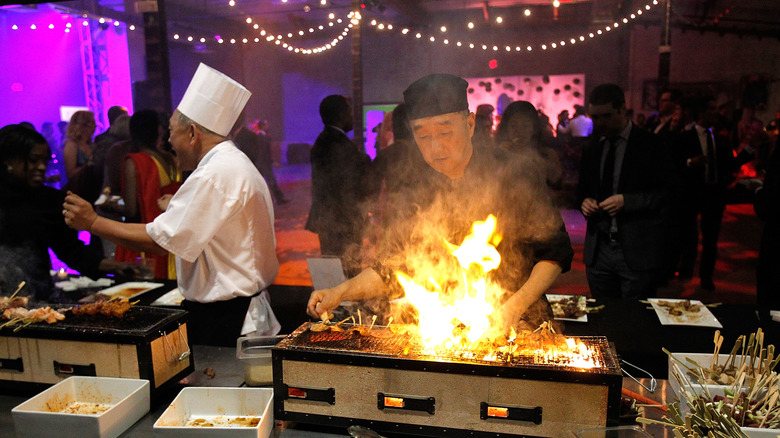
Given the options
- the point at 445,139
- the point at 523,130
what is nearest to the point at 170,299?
the point at 445,139

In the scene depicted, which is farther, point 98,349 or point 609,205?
point 609,205

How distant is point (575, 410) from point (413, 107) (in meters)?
1.65

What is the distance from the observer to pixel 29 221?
3.95 meters

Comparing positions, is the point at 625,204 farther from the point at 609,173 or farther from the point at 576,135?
the point at 576,135

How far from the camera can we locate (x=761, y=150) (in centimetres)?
699

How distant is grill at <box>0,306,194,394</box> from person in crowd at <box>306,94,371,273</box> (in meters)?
3.05

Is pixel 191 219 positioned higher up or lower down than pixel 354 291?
higher up

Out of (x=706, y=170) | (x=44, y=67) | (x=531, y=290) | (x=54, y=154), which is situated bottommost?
(x=531, y=290)

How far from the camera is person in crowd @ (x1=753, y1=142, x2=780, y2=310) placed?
455 cm

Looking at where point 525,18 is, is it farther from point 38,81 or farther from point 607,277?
point 38,81

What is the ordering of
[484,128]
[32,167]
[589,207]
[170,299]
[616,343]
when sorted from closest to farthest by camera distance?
[616,343] < [170,299] < [32,167] < [589,207] < [484,128]

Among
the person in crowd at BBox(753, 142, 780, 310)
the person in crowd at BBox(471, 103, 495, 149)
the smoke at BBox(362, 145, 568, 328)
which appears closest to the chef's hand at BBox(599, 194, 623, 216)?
the person in crowd at BBox(471, 103, 495, 149)

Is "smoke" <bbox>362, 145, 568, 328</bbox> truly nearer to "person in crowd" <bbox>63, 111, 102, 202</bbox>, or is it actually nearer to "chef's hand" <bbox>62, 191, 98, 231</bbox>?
"chef's hand" <bbox>62, 191, 98, 231</bbox>

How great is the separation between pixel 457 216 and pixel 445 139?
464mm
